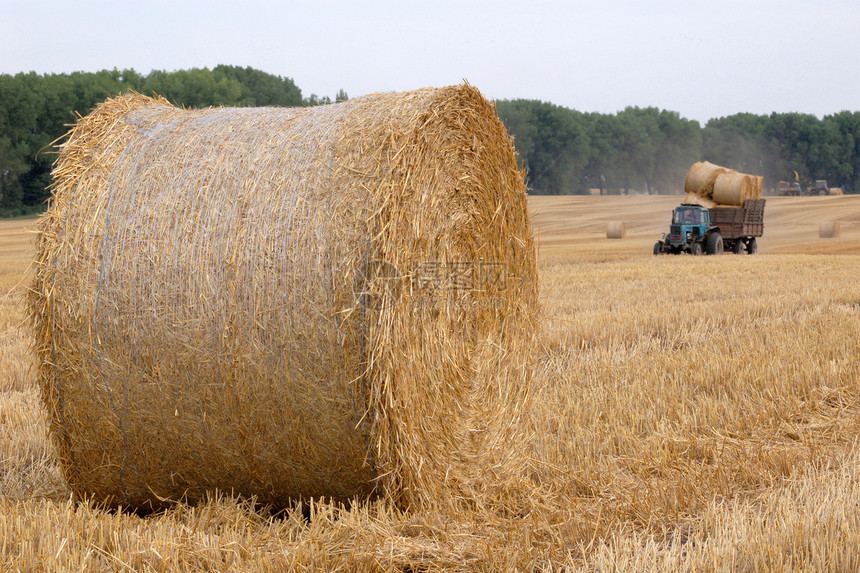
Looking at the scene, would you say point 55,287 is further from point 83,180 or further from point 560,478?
point 560,478

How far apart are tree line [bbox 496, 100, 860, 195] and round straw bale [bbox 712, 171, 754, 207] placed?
54443 mm

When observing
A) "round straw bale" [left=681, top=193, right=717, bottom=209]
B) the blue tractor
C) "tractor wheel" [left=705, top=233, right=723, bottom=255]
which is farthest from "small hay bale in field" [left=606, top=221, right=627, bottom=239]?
"tractor wheel" [left=705, top=233, right=723, bottom=255]

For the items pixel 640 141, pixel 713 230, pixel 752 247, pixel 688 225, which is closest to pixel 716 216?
pixel 713 230

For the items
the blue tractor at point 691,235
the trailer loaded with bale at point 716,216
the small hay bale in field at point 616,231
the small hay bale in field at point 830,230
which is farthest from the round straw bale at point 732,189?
the small hay bale in field at point 830,230

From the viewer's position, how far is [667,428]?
526cm

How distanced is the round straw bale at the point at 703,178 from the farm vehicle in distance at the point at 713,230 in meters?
1.50

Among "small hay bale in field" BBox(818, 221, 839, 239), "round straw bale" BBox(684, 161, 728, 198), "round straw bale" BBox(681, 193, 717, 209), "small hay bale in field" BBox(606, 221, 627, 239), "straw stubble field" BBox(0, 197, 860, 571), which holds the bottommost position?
"straw stubble field" BBox(0, 197, 860, 571)

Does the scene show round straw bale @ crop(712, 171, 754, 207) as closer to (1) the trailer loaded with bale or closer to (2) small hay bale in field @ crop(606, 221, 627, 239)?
(1) the trailer loaded with bale

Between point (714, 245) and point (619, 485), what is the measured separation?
18.7 meters

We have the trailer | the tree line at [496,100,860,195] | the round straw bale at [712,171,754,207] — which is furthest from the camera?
the tree line at [496,100,860,195]

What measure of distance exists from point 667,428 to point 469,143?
224 centimetres

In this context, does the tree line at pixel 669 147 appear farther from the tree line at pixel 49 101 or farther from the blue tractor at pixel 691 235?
the blue tractor at pixel 691 235

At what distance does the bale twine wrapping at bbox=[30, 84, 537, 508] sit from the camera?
3.71m

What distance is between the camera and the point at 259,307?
3.76m
